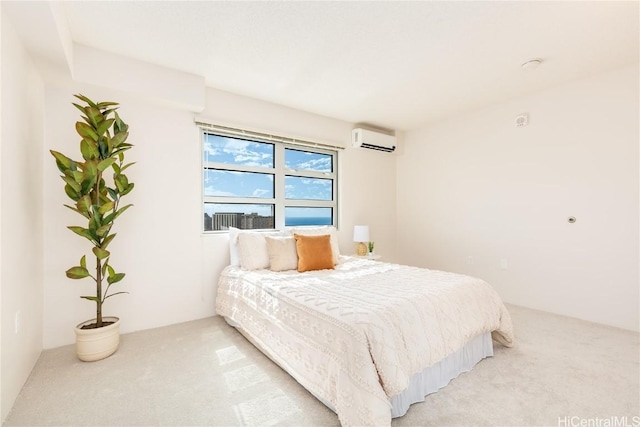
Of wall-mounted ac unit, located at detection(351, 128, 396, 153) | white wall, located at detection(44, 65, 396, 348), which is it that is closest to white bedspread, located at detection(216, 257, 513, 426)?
white wall, located at detection(44, 65, 396, 348)

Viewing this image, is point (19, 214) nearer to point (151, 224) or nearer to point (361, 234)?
point (151, 224)

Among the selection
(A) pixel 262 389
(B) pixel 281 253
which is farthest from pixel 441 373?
(B) pixel 281 253

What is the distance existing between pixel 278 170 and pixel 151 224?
157 centimetres

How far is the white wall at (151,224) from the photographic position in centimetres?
251

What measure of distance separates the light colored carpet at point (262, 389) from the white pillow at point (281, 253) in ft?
2.52

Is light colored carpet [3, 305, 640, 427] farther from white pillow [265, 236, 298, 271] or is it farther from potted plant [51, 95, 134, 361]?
white pillow [265, 236, 298, 271]

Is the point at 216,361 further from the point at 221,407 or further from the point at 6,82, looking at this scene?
the point at 6,82

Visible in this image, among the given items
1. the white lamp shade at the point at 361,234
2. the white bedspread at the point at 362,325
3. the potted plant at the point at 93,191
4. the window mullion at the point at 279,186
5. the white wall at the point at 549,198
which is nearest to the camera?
the white bedspread at the point at 362,325

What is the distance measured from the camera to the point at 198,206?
126 inches

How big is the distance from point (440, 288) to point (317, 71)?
7.30ft

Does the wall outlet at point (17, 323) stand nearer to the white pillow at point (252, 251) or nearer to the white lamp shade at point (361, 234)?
the white pillow at point (252, 251)

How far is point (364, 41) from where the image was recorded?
7.76ft

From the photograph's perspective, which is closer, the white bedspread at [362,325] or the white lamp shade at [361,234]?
the white bedspread at [362,325]

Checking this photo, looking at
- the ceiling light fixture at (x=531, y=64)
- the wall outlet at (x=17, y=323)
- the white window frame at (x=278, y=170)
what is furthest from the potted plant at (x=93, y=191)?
the ceiling light fixture at (x=531, y=64)
